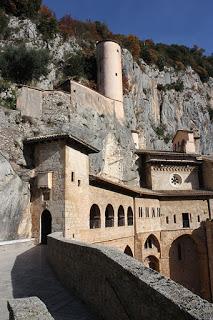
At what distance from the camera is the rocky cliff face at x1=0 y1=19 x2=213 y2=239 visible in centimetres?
1853

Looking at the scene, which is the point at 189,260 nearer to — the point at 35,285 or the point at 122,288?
the point at 35,285

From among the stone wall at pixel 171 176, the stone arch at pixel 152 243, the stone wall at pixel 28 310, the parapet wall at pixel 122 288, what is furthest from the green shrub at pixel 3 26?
the stone wall at pixel 28 310

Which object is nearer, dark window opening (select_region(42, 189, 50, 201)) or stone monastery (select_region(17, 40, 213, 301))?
dark window opening (select_region(42, 189, 50, 201))

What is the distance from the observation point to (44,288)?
9.84 m

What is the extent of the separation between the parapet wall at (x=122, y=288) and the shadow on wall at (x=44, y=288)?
0.33 metres

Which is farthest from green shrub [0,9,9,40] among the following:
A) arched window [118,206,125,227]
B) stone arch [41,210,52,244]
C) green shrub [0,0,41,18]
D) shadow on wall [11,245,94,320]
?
shadow on wall [11,245,94,320]

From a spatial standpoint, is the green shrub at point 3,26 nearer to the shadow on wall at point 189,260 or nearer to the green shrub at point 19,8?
the green shrub at point 19,8

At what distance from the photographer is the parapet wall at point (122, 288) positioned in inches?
167

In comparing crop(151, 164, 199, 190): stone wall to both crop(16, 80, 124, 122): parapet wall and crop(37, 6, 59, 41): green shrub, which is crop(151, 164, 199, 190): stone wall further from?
crop(37, 6, 59, 41): green shrub

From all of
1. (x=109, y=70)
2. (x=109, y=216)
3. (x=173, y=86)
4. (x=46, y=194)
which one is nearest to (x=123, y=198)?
(x=109, y=216)

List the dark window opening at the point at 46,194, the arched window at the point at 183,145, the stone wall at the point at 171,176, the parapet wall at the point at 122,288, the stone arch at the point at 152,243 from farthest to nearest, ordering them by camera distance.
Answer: the arched window at the point at 183,145, the stone wall at the point at 171,176, the stone arch at the point at 152,243, the dark window opening at the point at 46,194, the parapet wall at the point at 122,288

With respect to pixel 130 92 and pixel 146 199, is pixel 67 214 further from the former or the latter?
pixel 130 92

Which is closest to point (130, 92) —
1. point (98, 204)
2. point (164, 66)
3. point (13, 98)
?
point (164, 66)

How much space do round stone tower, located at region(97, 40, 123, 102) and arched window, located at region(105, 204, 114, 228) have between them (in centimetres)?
1944
